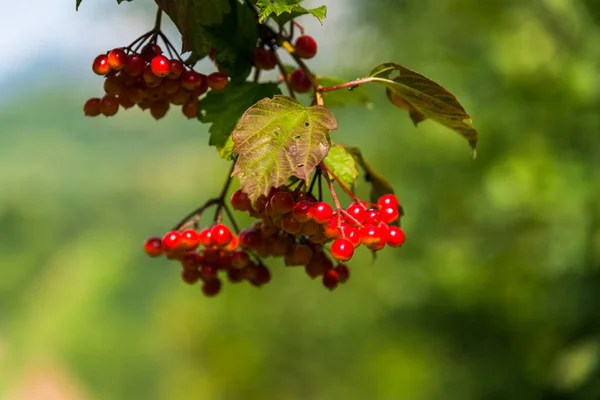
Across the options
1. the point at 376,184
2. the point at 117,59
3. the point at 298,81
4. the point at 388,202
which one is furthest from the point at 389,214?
the point at 117,59

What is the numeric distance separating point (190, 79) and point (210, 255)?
285mm

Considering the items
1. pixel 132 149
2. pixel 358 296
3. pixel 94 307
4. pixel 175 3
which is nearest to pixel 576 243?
pixel 175 3

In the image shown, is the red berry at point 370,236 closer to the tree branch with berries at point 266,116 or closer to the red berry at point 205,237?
the tree branch with berries at point 266,116

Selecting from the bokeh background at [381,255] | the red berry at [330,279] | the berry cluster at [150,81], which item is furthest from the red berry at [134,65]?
the bokeh background at [381,255]

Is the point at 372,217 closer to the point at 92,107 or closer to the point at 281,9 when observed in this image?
the point at 281,9

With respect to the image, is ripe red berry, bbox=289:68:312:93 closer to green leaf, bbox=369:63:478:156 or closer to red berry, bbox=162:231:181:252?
green leaf, bbox=369:63:478:156

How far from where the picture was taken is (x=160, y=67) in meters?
0.76

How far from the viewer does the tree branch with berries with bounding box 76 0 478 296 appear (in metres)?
0.69

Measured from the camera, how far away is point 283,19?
0.87 metres

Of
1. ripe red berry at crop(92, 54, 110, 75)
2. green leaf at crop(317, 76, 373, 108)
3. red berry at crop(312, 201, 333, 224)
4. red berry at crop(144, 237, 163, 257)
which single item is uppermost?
green leaf at crop(317, 76, 373, 108)

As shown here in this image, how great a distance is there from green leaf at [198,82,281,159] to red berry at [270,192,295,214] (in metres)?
0.16

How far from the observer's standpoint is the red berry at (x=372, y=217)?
81 cm

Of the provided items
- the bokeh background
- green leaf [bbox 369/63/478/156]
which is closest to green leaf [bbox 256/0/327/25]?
green leaf [bbox 369/63/478/156]

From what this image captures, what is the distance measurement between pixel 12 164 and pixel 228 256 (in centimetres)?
990
